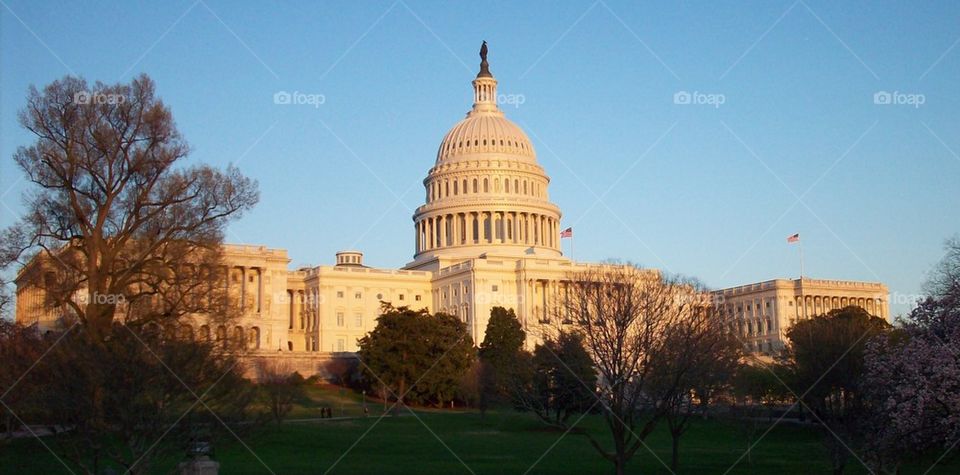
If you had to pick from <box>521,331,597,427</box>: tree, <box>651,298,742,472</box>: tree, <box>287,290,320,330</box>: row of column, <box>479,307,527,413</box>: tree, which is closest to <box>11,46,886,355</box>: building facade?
<box>287,290,320,330</box>: row of column

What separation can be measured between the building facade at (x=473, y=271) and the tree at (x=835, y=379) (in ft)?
202

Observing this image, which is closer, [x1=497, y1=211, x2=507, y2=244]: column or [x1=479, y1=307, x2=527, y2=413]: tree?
[x1=479, y1=307, x2=527, y2=413]: tree

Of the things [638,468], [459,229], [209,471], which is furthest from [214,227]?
[459,229]

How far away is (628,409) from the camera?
38156 millimetres

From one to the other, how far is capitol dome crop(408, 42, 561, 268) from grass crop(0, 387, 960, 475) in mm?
74847

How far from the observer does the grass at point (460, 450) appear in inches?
1634

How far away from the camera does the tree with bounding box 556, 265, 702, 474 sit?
125 ft

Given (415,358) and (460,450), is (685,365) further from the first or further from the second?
(415,358)

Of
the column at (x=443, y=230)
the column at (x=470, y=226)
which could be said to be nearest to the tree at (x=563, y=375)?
the column at (x=470, y=226)

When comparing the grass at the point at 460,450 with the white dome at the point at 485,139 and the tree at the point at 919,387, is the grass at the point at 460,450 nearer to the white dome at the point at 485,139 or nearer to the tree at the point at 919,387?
the tree at the point at 919,387

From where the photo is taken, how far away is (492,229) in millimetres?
143375

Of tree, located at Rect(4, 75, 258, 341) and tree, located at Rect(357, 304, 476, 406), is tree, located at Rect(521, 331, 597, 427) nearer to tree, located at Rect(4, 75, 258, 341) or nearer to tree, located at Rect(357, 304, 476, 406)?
tree, located at Rect(4, 75, 258, 341)

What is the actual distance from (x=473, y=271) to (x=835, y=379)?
80.3m

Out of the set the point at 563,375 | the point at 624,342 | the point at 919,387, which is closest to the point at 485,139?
the point at 563,375
